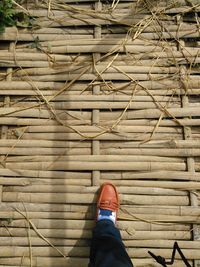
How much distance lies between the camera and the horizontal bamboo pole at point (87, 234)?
205 cm

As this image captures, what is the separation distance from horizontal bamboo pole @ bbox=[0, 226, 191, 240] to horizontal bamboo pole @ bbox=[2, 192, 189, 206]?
0.16 metres

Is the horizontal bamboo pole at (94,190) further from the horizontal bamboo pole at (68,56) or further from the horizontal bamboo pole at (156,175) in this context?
the horizontal bamboo pole at (68,56)

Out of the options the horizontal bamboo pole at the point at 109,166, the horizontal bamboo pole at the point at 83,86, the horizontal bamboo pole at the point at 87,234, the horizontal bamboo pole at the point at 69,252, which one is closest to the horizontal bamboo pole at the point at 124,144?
the horizontal bamboo pole at the point at 109,166

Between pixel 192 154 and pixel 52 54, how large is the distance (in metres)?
1.10

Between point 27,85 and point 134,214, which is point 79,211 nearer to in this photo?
point 134,214

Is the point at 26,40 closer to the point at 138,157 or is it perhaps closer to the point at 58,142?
the point at 58,142

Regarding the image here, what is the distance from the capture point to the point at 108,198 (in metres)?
2.02

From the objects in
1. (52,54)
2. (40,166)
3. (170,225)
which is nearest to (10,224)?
(40,166)

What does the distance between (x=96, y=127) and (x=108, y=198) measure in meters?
0.46

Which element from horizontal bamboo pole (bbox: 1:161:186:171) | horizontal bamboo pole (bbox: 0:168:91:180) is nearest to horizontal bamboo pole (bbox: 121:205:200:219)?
horizontal bamboo pole (bbox: 1:161:186:171)

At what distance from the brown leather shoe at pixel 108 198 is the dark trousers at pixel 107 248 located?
92 mm

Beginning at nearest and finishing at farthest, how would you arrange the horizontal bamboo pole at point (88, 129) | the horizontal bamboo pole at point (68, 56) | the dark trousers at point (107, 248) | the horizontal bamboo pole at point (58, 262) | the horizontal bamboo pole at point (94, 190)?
the dark trousers at point (107, 248) → the horizontal bamboo pole at point (58, 262) → the horizontal bamboo pole at point (94, 190) → the horizontal bamboo pole at point (88, 129) → the horizontal bamboo pole at point (68, 56)

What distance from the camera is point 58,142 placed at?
86.9 inches

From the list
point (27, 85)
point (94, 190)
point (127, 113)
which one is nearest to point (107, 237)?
point (94, 190)
